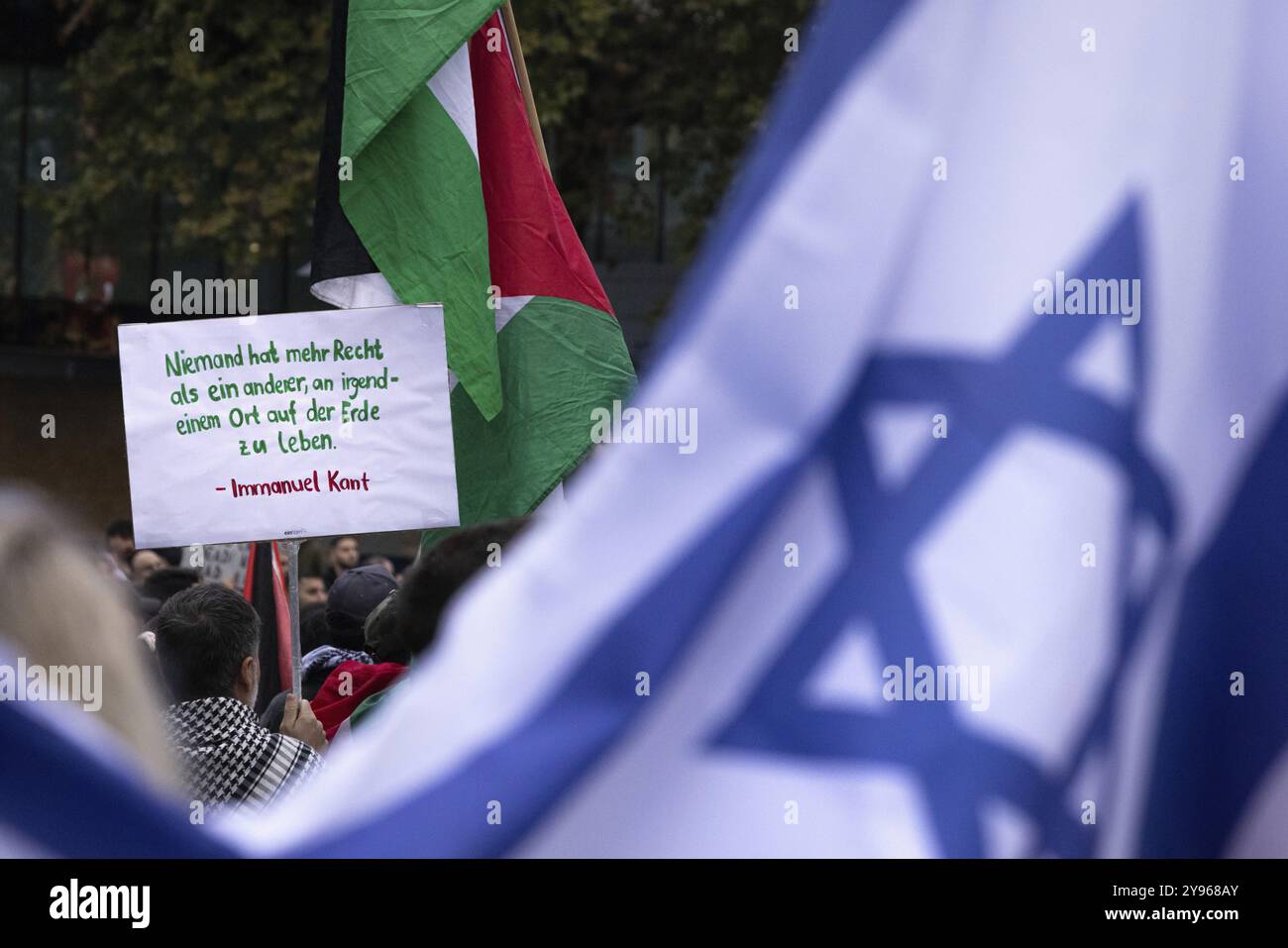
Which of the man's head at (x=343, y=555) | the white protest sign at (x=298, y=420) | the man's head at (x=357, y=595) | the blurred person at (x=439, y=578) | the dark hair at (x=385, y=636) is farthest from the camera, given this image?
the man's head at (x=343, y=555)

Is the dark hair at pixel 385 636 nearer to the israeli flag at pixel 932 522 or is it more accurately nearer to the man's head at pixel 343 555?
the israeli flag at pixel 932 522

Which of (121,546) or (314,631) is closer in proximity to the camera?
(314,631)

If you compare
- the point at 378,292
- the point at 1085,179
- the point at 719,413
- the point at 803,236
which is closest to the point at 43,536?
the point at 719,413

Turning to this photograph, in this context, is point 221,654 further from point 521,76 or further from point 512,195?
point 521,76

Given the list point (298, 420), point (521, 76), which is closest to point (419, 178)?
point (521, 76)

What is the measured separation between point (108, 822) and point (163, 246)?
20542 millimetres

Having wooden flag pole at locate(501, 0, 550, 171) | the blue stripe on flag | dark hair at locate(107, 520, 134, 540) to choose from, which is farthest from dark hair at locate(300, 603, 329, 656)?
dark hair at locate(107, 520, 134, 540)

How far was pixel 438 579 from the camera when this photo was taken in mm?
2627

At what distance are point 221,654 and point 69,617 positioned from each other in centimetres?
190

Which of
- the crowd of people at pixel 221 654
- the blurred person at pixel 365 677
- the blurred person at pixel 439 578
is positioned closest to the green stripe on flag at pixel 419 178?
the blurred person at pixel 365 677

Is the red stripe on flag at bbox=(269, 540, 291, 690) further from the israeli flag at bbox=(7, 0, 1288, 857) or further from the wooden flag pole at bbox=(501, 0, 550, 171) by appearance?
the israeli flag at bbox=(7, 0, 1288, 857)

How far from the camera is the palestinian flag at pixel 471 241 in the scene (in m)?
4.37

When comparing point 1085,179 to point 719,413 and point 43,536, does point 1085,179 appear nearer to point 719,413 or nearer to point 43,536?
point 719,413
